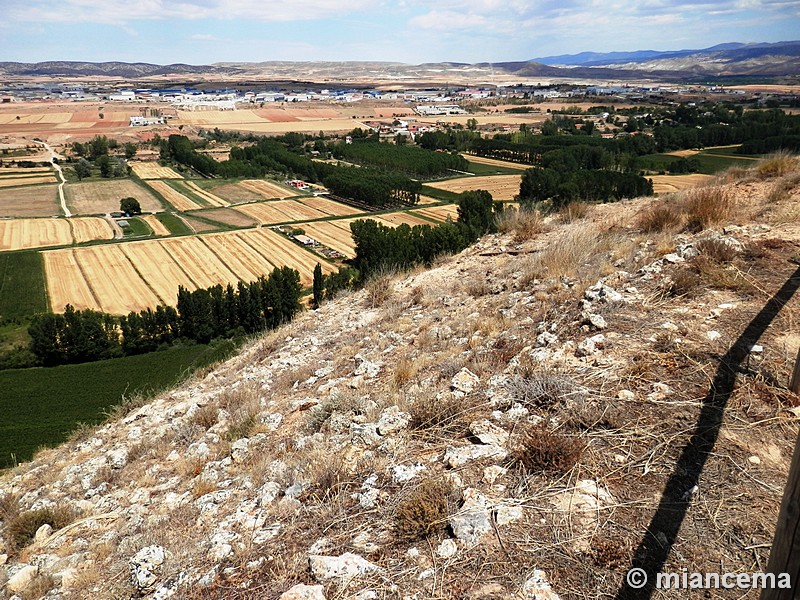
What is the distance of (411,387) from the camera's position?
701 cm

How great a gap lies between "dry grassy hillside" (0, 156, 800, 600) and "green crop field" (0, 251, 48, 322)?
46.9 m

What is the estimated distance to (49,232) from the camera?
222 ft

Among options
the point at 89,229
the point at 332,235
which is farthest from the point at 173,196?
the point at 332,235

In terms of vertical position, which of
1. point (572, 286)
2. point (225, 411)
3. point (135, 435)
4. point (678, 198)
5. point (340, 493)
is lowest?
point (135, 435)

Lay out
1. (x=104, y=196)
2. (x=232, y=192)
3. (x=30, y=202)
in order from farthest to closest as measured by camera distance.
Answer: (x=232, y=192) < (x=104, y=196) < (x=30, y=202)

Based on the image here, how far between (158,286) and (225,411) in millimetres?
48703

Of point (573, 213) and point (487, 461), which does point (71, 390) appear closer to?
point (573, 213)

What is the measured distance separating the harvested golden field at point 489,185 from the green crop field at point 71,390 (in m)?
59.1

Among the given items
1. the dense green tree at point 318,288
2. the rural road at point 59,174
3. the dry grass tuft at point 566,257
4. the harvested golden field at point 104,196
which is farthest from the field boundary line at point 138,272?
the dry grass tuft at point 566,257

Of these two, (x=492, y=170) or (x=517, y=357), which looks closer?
(x=517, y=357)

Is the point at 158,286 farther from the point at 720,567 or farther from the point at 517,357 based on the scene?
the point at 720,567

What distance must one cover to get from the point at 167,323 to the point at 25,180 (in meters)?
82.5

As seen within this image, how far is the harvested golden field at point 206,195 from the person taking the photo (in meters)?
86.1

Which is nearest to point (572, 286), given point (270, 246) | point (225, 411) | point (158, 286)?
point (225, 411)
